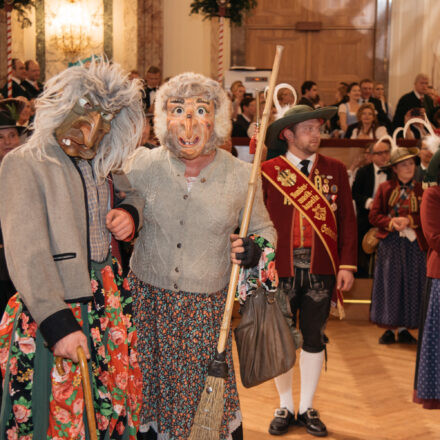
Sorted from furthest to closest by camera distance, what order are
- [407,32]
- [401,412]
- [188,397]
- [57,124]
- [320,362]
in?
[407,32] < [401,412] < [320,362] < [188,397] < [57,124]

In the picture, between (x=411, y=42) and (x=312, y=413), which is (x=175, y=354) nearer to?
(x=312, y=413)

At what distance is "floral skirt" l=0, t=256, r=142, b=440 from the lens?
82.4 inches

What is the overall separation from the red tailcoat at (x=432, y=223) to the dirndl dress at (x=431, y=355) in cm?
7

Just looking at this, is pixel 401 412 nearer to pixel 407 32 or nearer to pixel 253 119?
pixel 253 119

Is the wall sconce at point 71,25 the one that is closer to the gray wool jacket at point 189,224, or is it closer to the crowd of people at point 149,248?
the crowd of people at point 149,248

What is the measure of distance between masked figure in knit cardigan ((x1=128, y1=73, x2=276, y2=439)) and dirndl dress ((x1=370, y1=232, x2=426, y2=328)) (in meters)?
3.15

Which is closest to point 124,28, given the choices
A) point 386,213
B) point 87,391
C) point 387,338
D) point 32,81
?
point 32,81

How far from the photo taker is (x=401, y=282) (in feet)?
18.9

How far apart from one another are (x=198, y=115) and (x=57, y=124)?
2.44 ft

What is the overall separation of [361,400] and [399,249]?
167 centimetres

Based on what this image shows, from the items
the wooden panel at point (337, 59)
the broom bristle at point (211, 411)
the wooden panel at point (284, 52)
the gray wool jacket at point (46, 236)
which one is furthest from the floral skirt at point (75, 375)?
the wooden panel at point (337, 59)

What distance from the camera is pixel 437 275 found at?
12.1ft

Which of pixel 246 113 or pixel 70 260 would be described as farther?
pixel 246 113

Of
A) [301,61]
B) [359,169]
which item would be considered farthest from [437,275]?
[301,61]
